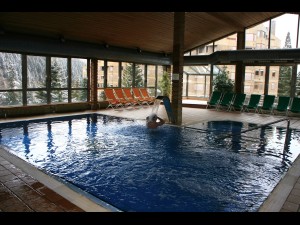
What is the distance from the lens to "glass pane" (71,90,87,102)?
40.2 feet

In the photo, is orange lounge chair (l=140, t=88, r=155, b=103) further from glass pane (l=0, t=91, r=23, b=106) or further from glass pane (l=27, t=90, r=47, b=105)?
glass pane (l=0, t=91, r=23, b=106)

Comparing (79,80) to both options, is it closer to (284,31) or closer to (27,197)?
(27,197)

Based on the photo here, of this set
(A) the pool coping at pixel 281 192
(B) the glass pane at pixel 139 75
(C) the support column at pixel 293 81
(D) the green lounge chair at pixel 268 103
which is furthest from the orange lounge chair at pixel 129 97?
(A) the pool coping at pixel 281 192

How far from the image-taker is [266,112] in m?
12.7

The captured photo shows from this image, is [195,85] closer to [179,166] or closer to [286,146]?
[286,146]

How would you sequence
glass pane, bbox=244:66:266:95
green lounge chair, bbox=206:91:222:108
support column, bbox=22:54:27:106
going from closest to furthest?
support column, bbox=22:54:27:106, glass pane, bbox=244:66:266:95, green lounge chair, bbox=206:91:222:108

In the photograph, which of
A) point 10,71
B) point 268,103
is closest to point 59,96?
point 10,71

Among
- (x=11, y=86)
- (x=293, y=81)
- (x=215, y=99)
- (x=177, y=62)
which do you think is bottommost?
(x=215, y=99)

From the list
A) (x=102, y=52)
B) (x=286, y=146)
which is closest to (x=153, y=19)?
(x=102, y=52)

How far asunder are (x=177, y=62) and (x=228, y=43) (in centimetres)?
690

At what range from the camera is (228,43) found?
14898mm

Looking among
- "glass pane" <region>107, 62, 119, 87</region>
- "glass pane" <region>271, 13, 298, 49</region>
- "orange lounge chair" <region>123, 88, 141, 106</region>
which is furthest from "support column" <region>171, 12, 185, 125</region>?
"glass pane" <region>271, 13, 298, 49</region>

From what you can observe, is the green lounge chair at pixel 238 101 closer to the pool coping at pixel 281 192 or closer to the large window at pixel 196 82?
the large window at pixel 196 82

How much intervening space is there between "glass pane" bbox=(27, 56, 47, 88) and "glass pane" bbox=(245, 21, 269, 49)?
983cm
